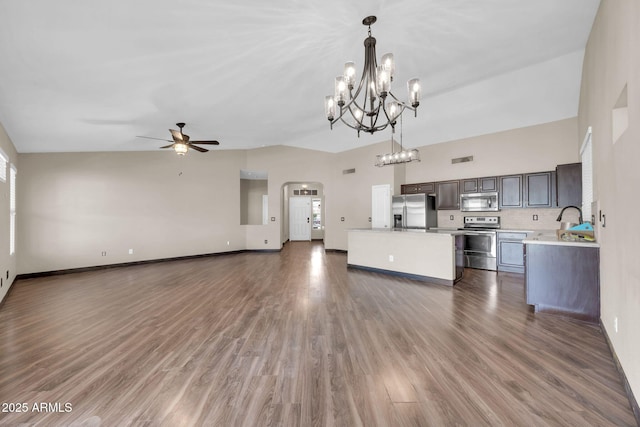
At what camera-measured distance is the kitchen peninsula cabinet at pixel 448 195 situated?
21.4ft

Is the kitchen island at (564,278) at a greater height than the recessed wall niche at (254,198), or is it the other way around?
the recessed wall niche at (254,198)

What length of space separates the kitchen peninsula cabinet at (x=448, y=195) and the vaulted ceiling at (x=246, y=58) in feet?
6.25

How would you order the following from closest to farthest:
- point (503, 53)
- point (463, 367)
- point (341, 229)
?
point (463, 367)
point (503, 53)
point (341, 229)

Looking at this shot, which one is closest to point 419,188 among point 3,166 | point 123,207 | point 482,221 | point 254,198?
point 482,221

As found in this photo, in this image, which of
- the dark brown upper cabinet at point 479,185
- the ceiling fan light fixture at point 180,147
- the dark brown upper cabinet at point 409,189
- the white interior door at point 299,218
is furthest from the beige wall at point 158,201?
the white interior door at point 299,218

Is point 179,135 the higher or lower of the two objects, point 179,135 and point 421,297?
the higher

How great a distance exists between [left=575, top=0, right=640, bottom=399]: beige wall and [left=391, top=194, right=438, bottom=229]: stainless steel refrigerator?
3686 mm

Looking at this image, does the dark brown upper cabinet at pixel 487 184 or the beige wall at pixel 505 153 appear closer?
the beige wall at pixel 505 153

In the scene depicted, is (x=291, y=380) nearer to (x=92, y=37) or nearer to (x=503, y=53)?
(x=92, y=37)

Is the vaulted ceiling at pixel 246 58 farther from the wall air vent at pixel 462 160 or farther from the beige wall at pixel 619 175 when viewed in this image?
the wall air vent at pixel 462 160

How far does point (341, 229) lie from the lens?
8.58m

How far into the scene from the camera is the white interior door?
475 inches

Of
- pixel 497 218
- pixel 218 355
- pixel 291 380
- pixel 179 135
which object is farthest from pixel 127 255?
pixel 497 218

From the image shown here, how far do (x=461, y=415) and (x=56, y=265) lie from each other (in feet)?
24.6
